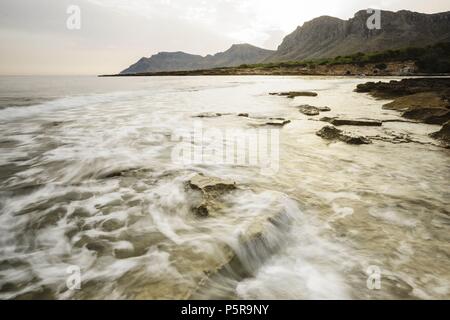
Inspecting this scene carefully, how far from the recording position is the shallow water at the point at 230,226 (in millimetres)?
3201

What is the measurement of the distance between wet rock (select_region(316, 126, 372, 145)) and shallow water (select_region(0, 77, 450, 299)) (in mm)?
679

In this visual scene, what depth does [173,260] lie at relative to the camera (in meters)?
3.47

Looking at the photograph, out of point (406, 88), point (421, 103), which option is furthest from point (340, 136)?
point (406, 88)

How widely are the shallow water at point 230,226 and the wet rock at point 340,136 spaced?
0.68 m

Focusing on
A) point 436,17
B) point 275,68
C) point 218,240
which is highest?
point 436,17

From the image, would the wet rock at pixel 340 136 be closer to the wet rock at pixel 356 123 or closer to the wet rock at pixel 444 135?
the wet rock at pixel 356 123

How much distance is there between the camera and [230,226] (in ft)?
13.8

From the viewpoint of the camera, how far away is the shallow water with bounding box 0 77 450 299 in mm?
3201

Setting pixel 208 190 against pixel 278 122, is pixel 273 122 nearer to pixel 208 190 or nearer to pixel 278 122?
pixel 278 122

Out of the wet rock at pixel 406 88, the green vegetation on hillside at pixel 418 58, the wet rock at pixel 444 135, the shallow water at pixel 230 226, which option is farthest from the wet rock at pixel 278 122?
the green vegetation on hillside at pixel 418 58

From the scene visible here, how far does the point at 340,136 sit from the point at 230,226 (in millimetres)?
6153
